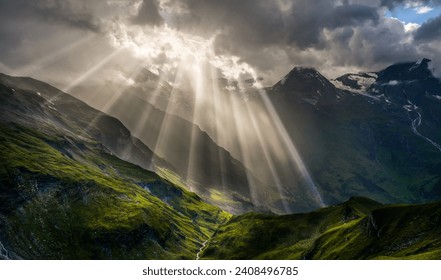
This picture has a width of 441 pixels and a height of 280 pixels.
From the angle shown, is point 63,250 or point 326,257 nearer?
point 326,257

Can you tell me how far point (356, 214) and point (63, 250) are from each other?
141882 mm
